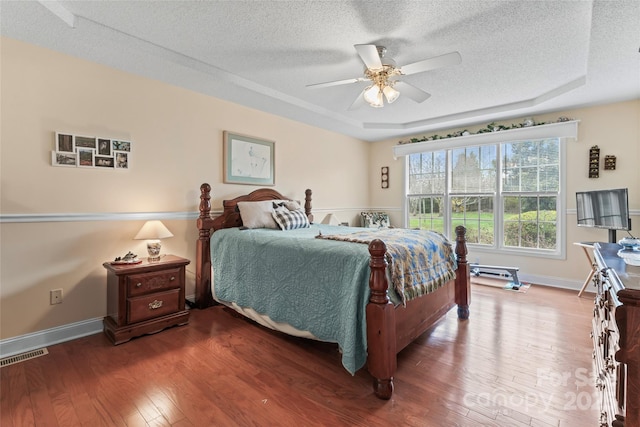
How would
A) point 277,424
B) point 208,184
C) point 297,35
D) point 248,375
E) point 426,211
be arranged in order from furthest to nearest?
point 426,211, point 208,184, point 297,35, point 248,375, point 277,424

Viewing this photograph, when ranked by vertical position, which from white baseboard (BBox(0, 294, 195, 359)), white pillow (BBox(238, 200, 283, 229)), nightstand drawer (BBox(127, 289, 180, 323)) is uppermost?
white pillow (BBox(238, 200, 283, 229))

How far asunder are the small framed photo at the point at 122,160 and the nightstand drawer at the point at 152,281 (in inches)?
42.3

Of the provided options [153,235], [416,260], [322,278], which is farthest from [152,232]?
[416,260]

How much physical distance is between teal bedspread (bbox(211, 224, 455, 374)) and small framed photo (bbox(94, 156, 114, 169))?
131 centimetres

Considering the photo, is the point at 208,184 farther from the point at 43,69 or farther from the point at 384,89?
the point at 384,89

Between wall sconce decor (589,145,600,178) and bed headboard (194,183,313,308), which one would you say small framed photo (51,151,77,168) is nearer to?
bed headboard (194,183,313,308)

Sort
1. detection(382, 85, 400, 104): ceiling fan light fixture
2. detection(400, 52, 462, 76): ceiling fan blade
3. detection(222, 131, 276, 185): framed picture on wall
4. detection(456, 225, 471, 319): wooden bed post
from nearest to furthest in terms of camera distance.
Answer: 1. detection(400, 52, 462, 76): ceiling fan blade
2. detection(382, 85, 400, 104): ceiling fan light fixture
3. detection(456, 225, 471, 319): wooden bed post
4. detection(222, 131, 276, 185): framed picture on wall

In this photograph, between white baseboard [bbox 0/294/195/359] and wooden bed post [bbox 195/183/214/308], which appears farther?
wooden bed post [bbox 195/183/214/308]

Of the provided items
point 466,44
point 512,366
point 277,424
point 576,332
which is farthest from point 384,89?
point 576,332

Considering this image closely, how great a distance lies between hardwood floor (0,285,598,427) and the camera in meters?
1.60

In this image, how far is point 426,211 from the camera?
5.36 metres

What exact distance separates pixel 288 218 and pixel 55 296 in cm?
218

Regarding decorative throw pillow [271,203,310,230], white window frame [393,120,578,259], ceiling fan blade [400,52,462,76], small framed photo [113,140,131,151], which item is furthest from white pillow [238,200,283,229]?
white window frame [393,120,578,259]

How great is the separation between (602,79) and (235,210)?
411cm
